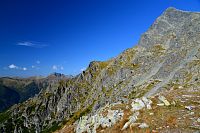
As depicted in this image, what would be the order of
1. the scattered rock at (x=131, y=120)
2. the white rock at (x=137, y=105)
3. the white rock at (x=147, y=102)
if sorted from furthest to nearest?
the white rock at (x=137, y=105), the white rock at (x=147, y=102), the scattered rock at (x=131, y=120)

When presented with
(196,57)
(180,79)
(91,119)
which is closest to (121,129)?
(91,119)

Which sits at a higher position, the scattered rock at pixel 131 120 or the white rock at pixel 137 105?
the white rock at pixel 137 105

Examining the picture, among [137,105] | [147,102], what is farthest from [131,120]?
[147,102]

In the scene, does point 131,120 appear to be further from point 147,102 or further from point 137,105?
point 147,102

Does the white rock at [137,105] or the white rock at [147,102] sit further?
the white rock at [137,105]

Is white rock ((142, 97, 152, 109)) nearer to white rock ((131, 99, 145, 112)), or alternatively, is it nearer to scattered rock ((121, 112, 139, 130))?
white rock ((131, 99, 145, 112))

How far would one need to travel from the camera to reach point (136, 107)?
28609 millimetres

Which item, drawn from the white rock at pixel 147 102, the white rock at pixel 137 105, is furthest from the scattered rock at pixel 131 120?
the white rock at pixel 147 102


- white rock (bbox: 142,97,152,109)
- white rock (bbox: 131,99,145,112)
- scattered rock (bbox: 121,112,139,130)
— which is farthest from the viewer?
white rock (bbox: 131,99,145,112)

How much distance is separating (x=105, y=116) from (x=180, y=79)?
402 feet

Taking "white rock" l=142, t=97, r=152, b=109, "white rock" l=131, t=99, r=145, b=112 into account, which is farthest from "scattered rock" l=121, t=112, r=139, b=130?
"white rock" l=142, t=97, r=152, b=109

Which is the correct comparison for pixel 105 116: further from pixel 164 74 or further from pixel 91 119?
pixel 164 74

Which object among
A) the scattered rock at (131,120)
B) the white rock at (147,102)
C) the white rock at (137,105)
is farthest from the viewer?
the white rock at (137,105)

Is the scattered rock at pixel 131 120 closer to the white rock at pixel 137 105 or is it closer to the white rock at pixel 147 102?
the white rock at pixel 137 105
